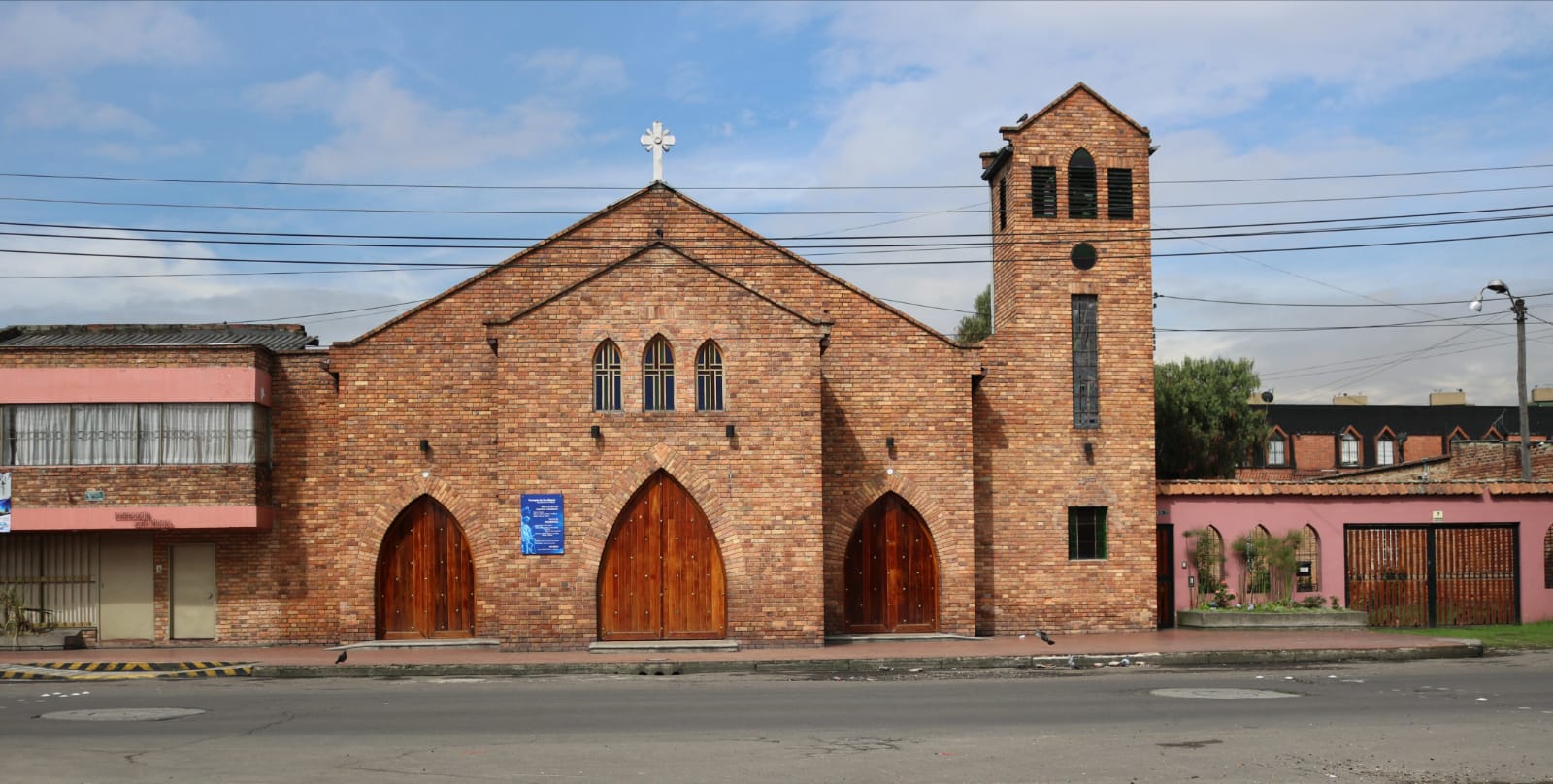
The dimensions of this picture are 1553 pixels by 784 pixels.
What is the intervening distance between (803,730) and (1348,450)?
202 feet

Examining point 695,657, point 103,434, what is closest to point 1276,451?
point 695,657

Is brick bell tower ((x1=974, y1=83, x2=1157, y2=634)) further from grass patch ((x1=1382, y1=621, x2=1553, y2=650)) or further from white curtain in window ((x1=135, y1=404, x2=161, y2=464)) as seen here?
white curtain in window ((x1=135, y1=404, x2=161, y2=464))

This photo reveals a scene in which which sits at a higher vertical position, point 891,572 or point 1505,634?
point 891,572

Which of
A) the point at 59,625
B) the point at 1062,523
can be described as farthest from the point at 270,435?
the point at 1062,523

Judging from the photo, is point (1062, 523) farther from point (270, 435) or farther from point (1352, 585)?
point (270, 435)

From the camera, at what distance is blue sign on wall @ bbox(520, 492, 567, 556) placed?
888 inches

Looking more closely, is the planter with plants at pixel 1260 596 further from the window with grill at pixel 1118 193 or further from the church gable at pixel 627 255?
the church gable at pixel 627 255

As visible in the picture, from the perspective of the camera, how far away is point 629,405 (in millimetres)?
A: 22828

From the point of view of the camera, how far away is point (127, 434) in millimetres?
23422

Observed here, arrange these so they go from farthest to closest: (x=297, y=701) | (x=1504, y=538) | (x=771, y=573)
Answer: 1. (x=1504, y=538)
2. (x=771, y=573)
3. (x=297, y=701)

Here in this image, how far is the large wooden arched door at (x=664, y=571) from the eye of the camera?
2298 centimetres

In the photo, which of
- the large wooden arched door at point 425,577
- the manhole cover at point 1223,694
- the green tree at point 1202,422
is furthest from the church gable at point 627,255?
the green tree at point 1202,422

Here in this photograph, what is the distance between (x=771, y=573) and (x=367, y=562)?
6.62 metres

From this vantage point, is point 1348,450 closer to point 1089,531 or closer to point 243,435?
point 1089,531
